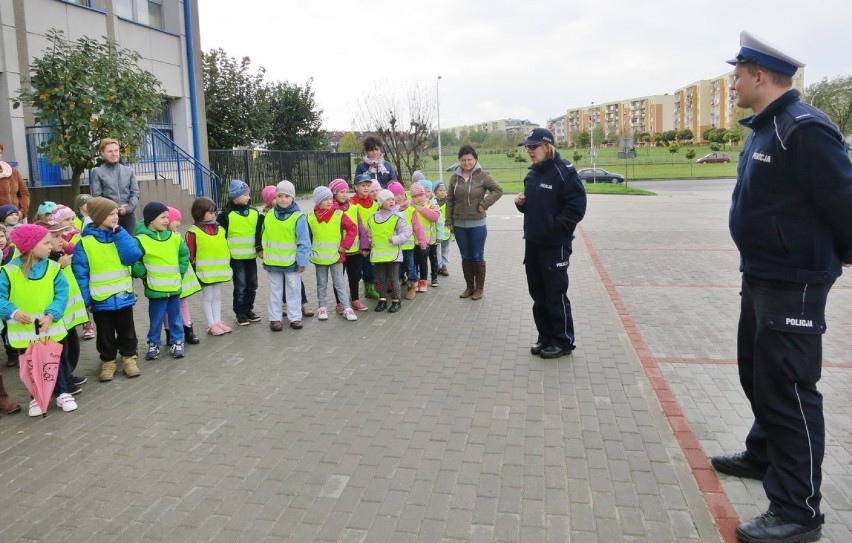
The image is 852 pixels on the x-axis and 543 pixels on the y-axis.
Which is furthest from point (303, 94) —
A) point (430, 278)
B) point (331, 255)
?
point (331, 255)

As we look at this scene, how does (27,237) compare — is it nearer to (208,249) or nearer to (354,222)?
(208,249)

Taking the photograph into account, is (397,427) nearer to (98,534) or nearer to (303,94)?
(98,534)

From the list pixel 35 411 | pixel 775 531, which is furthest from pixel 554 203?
pixel 35 411

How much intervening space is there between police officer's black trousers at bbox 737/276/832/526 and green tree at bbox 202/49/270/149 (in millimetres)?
25321

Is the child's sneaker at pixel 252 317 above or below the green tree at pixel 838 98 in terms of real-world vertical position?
below

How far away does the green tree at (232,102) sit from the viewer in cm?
2602

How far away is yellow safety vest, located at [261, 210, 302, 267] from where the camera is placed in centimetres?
735

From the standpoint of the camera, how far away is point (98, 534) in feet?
11.3

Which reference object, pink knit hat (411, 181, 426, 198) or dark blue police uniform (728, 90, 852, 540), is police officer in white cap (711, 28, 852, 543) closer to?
dark blue police uniform (728, 90, 852, 540)

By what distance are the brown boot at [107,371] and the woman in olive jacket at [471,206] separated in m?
4.61

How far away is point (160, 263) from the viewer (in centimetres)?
623

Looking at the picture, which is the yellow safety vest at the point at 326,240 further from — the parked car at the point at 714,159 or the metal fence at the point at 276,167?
the parked car at the point at 714,159

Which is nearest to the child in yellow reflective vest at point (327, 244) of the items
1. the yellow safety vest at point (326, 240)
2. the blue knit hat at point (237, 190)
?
the yellow safety vest at point (326, 240)

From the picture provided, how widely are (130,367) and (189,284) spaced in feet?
3.56
